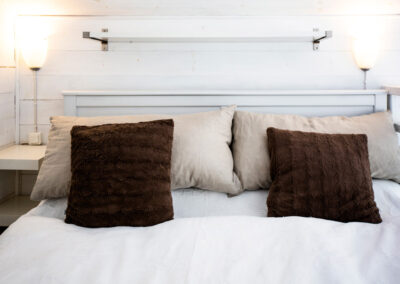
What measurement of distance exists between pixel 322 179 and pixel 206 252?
652 millimetres

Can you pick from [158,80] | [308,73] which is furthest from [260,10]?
[158,80]

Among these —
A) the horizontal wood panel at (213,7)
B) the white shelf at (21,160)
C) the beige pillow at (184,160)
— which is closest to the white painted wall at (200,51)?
the horizontal wood panel at (213,7)

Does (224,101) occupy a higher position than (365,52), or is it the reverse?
(365,52)

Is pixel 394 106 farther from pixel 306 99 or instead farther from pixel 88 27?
pixel 88 27

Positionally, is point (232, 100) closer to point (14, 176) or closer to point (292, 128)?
point (292, 128)

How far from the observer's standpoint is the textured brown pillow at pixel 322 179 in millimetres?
1455

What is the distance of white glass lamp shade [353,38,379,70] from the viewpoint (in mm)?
2139

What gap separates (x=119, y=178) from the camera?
55.4 inches

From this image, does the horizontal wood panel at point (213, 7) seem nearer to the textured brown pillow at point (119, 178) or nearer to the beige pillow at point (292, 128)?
the beige pillow at point (292, 128)

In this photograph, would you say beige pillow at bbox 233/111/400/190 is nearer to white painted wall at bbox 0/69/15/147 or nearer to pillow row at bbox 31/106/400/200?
pillow row at bbox 31/106/400/200

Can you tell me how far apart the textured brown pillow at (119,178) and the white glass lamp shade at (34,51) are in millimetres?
890

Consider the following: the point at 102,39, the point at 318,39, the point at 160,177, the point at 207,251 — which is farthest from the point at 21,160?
the point at 318,39

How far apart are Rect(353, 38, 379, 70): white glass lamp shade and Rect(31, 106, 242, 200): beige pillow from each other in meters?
1.04

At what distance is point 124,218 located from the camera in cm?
136
